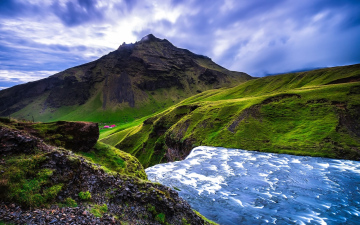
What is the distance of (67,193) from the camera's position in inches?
408

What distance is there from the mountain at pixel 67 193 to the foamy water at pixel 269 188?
8.21m

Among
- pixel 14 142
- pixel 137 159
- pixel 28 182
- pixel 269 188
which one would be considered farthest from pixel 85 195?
pixel 269 188

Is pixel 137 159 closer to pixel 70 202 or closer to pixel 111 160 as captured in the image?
pixel 111 160

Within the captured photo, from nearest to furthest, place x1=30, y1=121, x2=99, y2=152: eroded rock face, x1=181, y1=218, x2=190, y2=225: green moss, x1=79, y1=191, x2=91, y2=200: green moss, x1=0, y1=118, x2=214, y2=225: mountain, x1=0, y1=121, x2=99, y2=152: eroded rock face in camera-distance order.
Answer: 1. x1=0, y1=118, x2=214, y2=225: mountain
2. x1=79, y1=191, x2=91, y2=200: green moss
3. x1=181, y1=218, x2=190, y2=225: green moss
4. x1=0, y1=121, x2=99, y2=152: eroded rock face
5. x1=30, y1=121, x2=99, y2=152: eroded rock face

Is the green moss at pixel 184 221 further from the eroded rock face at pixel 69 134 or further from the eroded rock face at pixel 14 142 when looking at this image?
the eroded rock face at pixel 69 134

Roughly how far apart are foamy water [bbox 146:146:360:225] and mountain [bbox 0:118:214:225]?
8209 millimetres

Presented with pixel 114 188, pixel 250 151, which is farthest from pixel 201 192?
pixel 250 151

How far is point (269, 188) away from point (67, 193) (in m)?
23.9

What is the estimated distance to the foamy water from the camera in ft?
58.7

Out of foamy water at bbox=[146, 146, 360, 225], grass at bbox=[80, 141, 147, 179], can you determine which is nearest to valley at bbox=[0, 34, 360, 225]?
grass at bbox=[80, 141, 147, 179]

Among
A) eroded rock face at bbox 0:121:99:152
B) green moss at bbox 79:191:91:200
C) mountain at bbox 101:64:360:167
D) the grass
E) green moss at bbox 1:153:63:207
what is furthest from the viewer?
mountain at bbox 101:64:360:167

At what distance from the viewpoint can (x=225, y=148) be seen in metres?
45.1

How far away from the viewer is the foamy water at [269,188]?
17906mm

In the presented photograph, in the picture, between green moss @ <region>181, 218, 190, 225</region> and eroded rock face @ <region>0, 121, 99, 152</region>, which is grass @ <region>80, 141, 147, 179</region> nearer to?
eroded rock face @ <region>0, 121, 99, 152</region>
